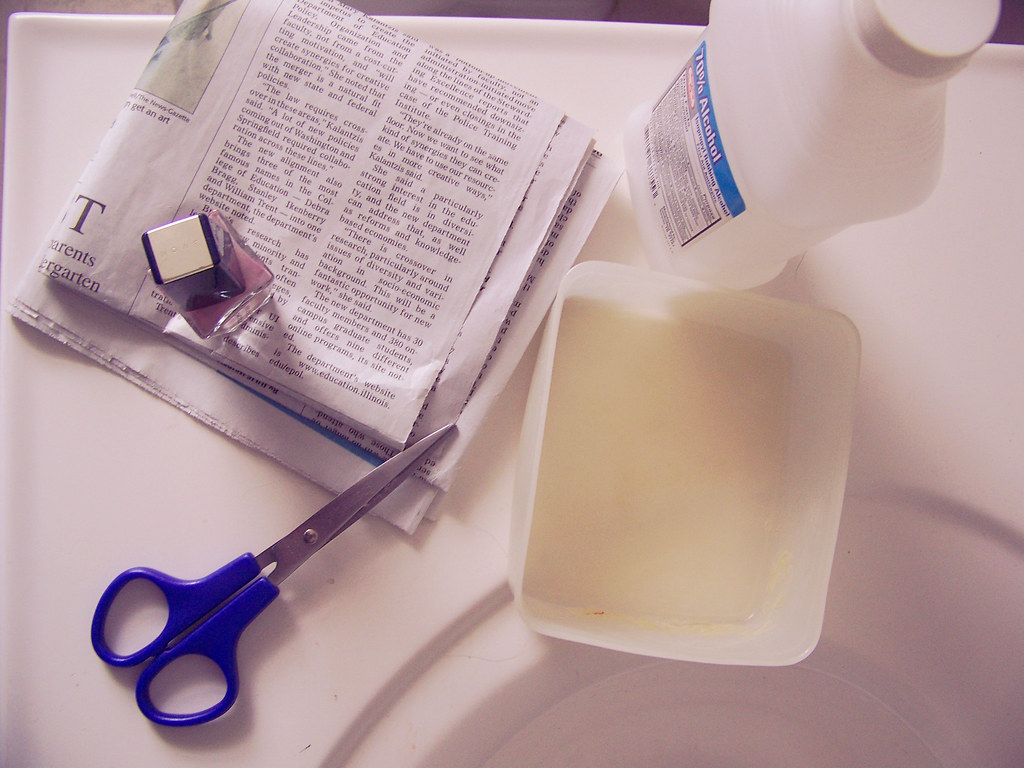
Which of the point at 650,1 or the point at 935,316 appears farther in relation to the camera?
the point at 650,1

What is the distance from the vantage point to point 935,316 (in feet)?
1.20

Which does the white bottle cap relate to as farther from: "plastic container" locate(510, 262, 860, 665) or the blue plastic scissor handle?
the blue plastic scissor handle

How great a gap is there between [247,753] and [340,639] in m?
0.08

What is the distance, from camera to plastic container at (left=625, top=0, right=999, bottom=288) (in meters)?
0.19

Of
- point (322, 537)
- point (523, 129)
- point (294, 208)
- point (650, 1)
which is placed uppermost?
point (650, 1)

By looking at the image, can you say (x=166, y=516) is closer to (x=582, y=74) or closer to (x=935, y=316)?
(x=582, y=74)

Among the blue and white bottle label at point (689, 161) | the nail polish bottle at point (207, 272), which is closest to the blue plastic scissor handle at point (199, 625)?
the nail polish bottle at point (207, 272)

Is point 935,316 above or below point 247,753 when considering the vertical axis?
above

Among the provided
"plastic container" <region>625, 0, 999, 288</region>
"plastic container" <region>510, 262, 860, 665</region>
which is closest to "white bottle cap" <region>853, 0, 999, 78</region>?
"plastic container" <region>625, 0, 999, 288</region>

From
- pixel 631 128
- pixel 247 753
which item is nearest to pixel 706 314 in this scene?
pixel 631 128

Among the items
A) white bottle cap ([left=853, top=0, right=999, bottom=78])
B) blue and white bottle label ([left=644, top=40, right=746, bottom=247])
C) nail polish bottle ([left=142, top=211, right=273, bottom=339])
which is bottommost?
nail polish bottle ([left=142, top=211, right=273, bottom=339])

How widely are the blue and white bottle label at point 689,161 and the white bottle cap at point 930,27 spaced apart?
76 millimetres

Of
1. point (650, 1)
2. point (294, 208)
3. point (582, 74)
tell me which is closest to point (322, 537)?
point (294, 208)

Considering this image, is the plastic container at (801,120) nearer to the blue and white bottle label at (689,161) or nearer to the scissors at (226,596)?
the blue and white bottle label at (689,161)
